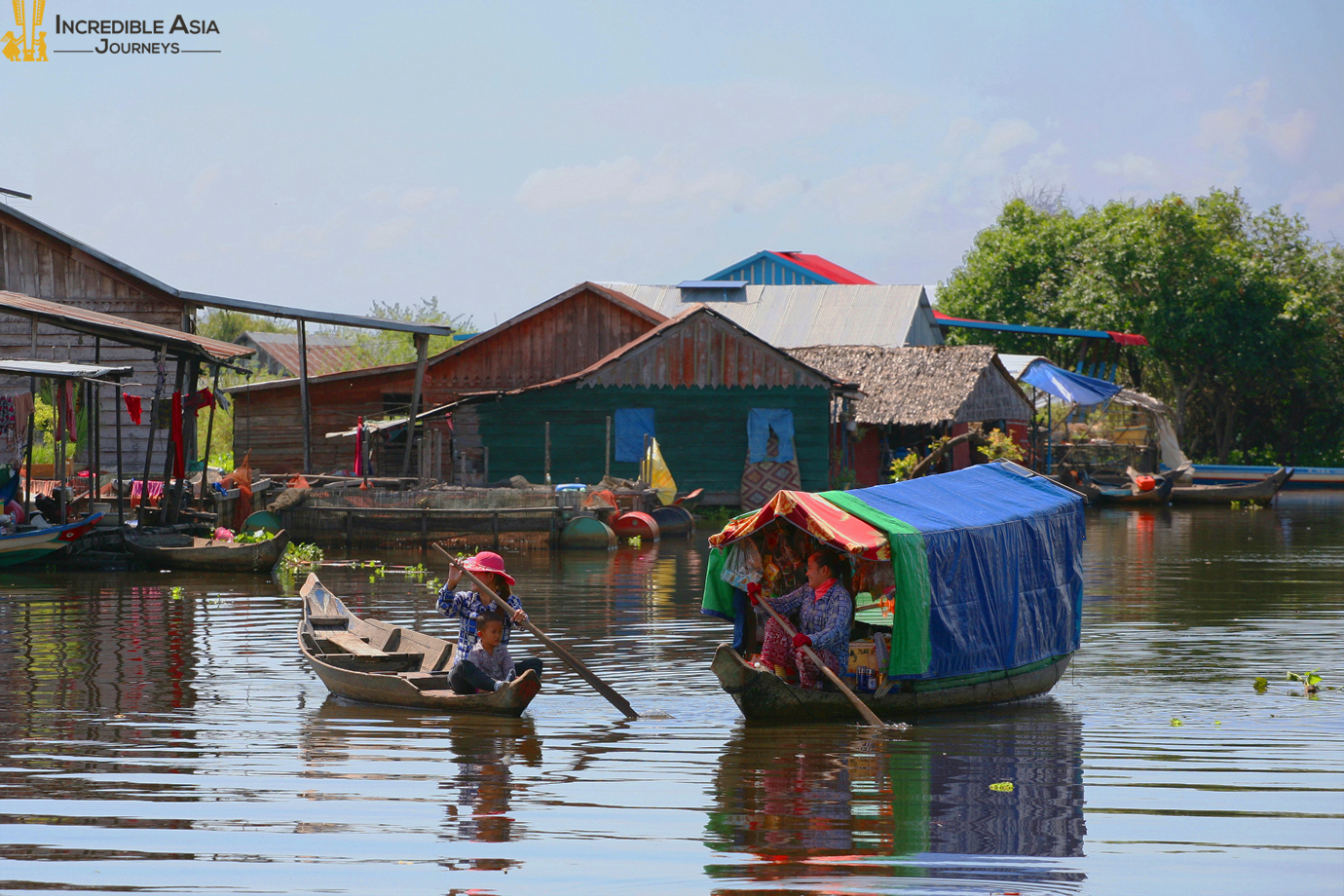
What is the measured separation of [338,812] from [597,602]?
374 inches

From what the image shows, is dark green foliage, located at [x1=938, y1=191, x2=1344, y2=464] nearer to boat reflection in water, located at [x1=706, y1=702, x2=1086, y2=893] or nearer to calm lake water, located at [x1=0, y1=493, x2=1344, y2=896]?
calm lake water, located at [x1=0, y1=493, x2=1344, y2=896]

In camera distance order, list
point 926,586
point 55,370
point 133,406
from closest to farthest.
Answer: point 926,586 < point 55,370 < point 133,406

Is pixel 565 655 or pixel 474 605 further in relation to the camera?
pixel 565 655

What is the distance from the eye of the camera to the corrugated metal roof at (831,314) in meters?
39.9

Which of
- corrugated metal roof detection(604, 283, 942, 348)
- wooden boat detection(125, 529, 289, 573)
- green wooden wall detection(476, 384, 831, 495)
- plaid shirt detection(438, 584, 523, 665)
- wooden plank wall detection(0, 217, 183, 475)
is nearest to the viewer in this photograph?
plaid shirt detection(438, 584, 523, 665)

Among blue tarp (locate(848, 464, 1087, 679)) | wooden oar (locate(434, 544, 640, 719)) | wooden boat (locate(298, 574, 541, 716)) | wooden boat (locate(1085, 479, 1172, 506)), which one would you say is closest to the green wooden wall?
wooden boat (locate(1085, 479, 1172, 506))

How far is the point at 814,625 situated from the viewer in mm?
10297

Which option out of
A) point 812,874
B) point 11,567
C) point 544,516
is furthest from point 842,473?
point 812,874

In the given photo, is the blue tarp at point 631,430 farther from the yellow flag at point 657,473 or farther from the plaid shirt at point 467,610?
the plaid shirt at point 467,610

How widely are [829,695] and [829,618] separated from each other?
1.77ft

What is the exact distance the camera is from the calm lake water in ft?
22.0

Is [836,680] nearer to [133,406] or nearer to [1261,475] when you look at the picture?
[133,406]

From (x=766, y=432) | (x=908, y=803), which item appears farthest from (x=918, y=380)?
(x=908, y=803)

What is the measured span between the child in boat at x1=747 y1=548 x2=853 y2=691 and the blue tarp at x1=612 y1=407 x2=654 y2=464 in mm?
19964
